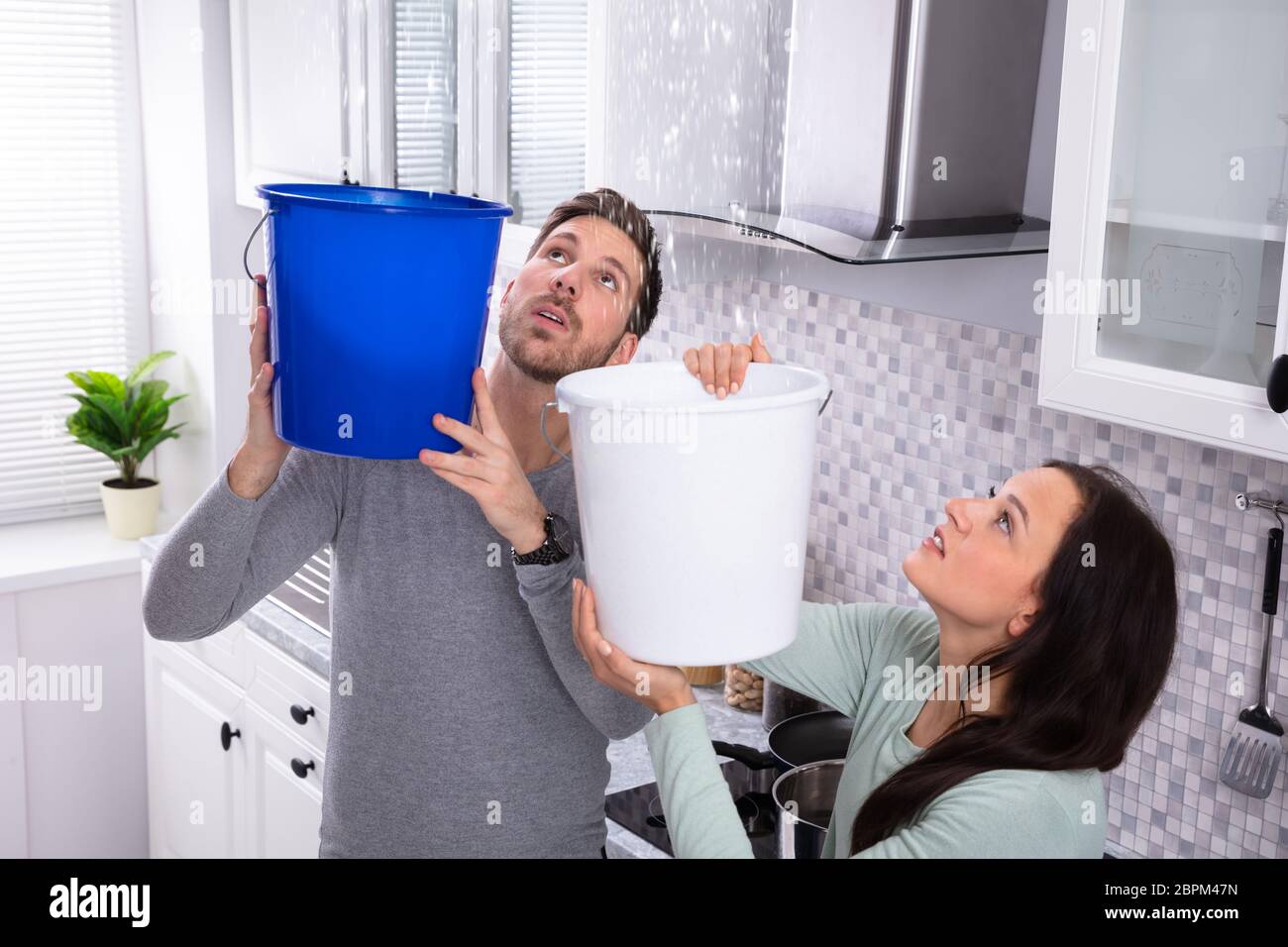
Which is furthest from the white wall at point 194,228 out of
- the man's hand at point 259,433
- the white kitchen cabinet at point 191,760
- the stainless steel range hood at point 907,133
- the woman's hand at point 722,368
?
the woman's hand at point 722,368

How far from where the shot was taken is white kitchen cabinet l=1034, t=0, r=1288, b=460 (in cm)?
119

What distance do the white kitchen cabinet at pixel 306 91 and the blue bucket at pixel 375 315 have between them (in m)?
1.22

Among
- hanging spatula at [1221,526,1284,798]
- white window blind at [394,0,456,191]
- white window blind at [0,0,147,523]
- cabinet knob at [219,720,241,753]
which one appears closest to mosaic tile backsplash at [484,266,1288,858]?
hanging spatula at [1221,526,1284,798]

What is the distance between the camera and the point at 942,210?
1.62 meters

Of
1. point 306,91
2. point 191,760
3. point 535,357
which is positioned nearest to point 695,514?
point 535,357

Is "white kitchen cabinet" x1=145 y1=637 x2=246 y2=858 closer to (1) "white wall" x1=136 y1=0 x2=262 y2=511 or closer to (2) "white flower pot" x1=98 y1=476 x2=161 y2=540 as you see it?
(2) "white flower pot" x1=98 y1=476 x2=161 y2=540

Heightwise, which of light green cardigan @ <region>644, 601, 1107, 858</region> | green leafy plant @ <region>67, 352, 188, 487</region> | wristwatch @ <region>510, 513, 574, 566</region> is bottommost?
green leafy plant @ <region>67, 352, 188, 487</region>

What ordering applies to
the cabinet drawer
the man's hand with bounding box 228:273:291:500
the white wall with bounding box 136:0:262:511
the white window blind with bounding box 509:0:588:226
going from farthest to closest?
the white wall with bounding box 136:0:262:511 → the cabinet drawer → the white window blind with bounding box 509:0:588:226 → the man's hand with bounding box 228:273:291:500

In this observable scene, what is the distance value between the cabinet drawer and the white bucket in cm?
125

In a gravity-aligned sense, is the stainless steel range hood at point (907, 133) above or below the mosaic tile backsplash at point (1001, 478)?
above

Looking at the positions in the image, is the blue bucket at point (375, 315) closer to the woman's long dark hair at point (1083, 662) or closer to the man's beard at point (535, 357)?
the man's beard at point (535, 357)

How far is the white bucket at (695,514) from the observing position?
3.35 ft
